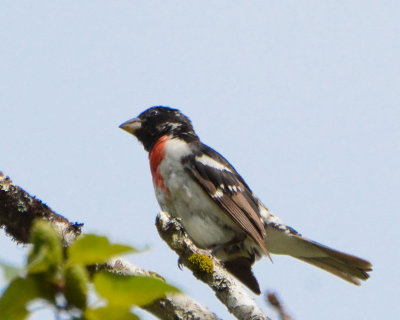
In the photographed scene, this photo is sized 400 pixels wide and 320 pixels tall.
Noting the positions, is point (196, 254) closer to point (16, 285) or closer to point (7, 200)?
point (7, 200)

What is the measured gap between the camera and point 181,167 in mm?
4977

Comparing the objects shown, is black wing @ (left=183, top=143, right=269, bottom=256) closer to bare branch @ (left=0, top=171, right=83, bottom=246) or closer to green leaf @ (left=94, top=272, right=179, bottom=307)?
Answer: bare branch @ (left=0, top=171, right=83, bottom=246)

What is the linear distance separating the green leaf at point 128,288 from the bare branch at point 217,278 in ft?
6.04

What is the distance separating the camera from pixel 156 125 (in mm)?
5879

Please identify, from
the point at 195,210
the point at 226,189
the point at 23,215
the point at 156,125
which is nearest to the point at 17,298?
the point at 23,215

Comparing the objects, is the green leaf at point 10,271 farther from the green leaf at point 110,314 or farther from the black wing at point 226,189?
the black wing at point 226,189

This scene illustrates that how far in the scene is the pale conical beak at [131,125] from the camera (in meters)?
5.93

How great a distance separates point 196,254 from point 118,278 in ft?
7.47

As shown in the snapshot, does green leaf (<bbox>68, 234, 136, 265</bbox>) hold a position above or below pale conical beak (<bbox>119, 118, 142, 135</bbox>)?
below

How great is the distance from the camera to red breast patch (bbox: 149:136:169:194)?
4.97m

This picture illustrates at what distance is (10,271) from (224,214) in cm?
419

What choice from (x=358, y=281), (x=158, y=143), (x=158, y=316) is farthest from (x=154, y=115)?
(x=158, y=316)

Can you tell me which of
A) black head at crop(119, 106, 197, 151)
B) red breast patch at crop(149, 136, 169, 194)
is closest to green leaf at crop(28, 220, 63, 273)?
red breast patch at crop(149, 136, 169, 194)

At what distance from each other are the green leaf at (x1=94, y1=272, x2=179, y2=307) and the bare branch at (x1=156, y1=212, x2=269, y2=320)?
1.84m
